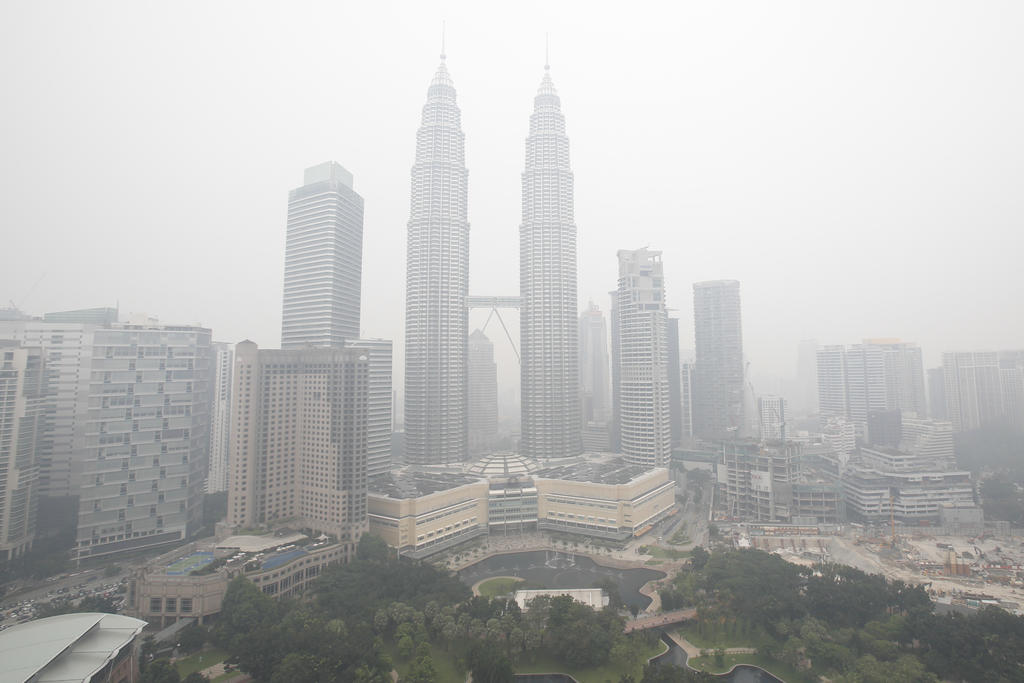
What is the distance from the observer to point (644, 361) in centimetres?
5494

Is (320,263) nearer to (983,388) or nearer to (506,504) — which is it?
(506,504)

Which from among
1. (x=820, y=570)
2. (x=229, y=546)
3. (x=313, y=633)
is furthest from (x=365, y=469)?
(x=820, y=570)

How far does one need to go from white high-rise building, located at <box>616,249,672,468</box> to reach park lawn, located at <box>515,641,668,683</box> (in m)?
30.4

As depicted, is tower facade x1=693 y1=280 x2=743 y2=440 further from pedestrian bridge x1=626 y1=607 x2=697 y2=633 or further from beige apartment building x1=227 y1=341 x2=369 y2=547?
beige apartment building x1=227 y1=341 x2=369 y2=547

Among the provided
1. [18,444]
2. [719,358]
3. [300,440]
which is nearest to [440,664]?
[300,440]

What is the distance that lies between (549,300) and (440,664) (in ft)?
138

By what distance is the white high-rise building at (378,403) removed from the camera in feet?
169

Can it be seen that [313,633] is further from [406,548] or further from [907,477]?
[907,477]

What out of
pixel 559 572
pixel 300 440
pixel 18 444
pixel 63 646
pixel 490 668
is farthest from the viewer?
pixel 300 440

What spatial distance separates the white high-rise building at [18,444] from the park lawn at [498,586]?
107ft

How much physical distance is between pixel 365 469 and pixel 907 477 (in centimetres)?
4734

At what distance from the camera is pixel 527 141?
63094 mm

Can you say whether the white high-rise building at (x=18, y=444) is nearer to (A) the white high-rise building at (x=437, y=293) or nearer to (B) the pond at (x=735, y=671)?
(A) the white high-rise building at (x=437, y=293)

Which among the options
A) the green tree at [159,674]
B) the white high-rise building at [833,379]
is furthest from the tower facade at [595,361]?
the green tree at [159,674]
